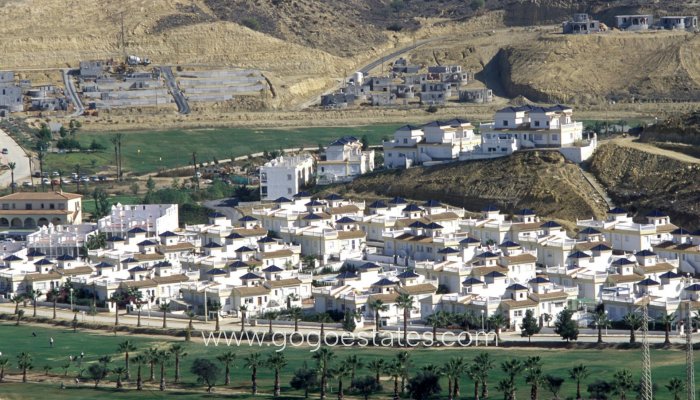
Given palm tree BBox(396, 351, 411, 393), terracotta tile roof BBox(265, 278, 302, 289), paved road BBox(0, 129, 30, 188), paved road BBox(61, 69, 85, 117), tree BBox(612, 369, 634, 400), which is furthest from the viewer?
paved road BBox(61, 69, 85, 117)

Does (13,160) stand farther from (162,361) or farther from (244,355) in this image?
(162,361)

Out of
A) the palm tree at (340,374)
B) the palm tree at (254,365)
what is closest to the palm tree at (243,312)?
the palm tree at (254,365)

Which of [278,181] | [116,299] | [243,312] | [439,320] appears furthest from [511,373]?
[278,181]

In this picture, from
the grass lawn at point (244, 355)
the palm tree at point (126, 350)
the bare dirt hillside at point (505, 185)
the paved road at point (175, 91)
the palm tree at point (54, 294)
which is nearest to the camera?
the grass lawn at point (244, 355)

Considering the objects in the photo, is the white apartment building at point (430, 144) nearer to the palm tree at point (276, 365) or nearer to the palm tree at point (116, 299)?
the palm tree at point (116, 299)

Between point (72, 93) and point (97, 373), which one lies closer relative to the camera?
point (97, 373)

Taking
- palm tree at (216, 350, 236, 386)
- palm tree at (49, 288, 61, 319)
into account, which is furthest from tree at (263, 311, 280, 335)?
palm tree at (49, 288, 61, 319)

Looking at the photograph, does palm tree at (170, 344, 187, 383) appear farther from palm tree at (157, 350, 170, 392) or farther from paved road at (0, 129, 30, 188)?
paved road at (0, 129, 30, 188)
